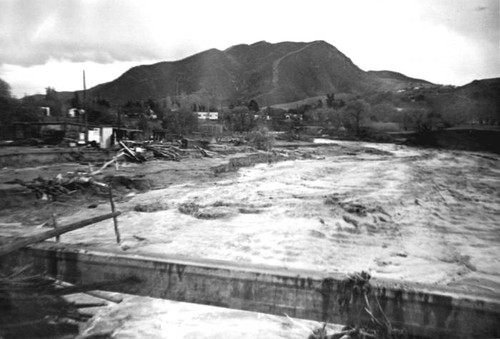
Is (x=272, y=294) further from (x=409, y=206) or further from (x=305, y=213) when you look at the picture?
(x=409, y=206)

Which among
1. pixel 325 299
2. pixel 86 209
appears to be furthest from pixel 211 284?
pixel 86 209

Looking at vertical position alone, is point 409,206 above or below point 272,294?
below

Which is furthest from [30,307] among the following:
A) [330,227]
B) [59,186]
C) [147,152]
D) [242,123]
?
[242,123]

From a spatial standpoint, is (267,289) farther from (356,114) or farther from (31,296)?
(356,114)

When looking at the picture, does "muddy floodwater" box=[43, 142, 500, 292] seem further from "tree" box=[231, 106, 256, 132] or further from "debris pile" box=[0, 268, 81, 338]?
"tree" box=[231, 106, 256, 132]

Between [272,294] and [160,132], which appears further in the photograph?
[160,132]

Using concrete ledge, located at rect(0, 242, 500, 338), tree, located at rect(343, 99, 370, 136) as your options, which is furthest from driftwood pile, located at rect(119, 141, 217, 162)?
tree, located at rect(343, 99, 370, 136)

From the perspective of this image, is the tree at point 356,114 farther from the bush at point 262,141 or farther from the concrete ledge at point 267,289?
the concrete ledge at point 267,289
